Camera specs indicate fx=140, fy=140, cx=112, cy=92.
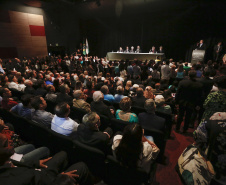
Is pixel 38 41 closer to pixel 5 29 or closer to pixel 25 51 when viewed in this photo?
pixel 25 51

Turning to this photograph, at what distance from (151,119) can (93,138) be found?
104 cm

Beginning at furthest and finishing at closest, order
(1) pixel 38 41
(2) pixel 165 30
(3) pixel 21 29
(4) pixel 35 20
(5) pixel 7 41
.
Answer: (1) pixel 38 41, (2) pixel 165 30, (4) pixel 35 20, (3) pixel 21 29, (5) pixel 7 41

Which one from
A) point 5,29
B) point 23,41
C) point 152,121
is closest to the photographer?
point 152,121

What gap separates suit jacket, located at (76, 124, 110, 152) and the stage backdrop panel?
1272cm

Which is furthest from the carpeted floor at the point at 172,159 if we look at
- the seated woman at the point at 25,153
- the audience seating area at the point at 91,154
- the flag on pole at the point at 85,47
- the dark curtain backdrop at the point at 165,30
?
the flag on pole at the point at 85,47

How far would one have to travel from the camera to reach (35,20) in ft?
41.5

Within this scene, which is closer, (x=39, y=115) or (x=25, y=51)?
(x=39, y=115)

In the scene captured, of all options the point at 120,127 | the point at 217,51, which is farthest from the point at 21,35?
the point at 217,51

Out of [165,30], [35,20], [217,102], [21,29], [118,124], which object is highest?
[35,20]

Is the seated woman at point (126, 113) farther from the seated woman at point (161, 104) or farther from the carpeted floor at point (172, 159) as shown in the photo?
the carpeted floor at point (172, 159)

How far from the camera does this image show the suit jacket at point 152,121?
2260 mm

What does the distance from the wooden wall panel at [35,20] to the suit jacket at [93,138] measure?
14310 mm

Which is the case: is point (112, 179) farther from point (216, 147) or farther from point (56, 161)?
point (216, 147)

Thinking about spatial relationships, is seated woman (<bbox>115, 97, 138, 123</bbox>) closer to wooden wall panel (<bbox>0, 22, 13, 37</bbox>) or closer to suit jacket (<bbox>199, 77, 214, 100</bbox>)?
suit jacket (<bbox>199, 77, 214, 100</bbox>)
